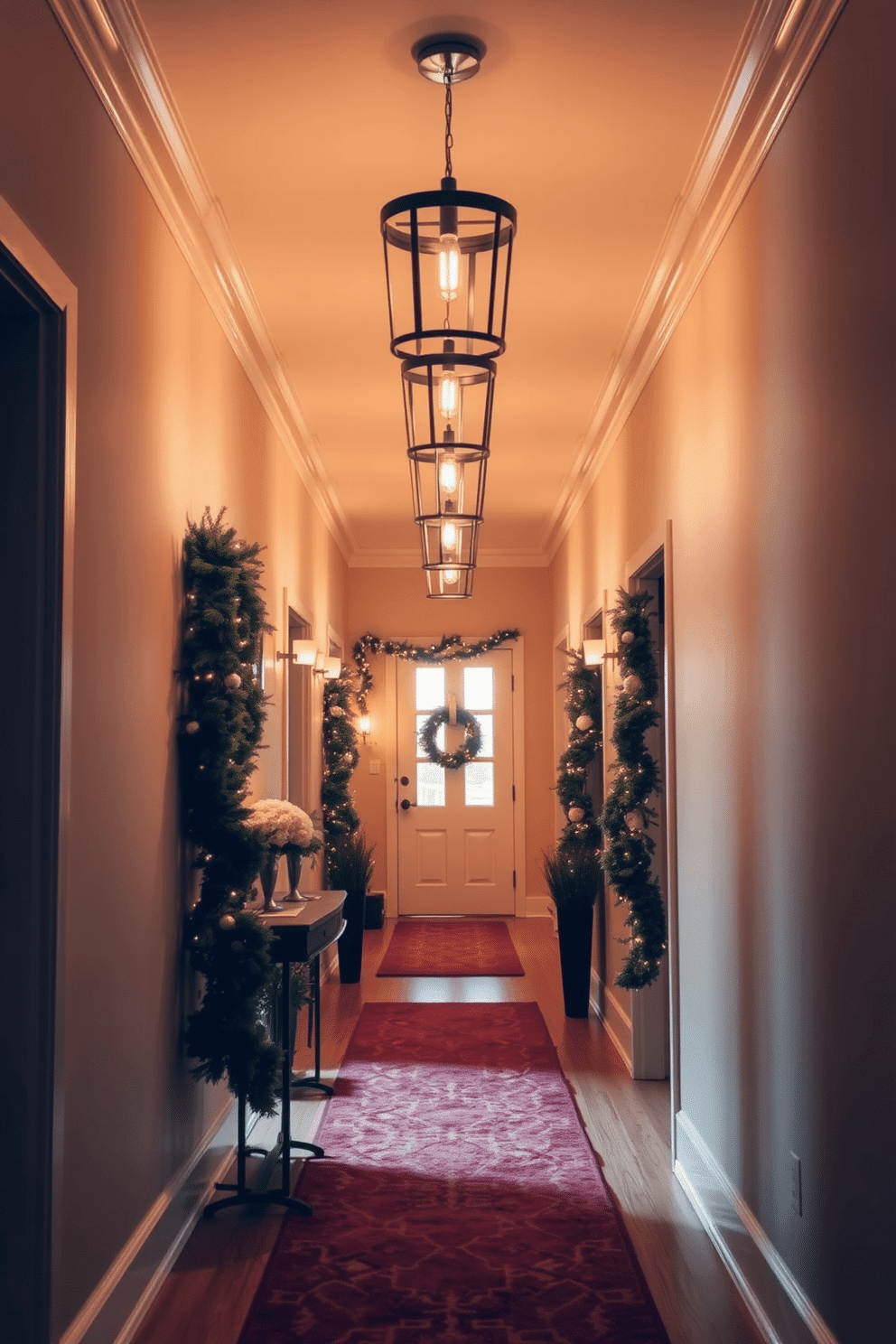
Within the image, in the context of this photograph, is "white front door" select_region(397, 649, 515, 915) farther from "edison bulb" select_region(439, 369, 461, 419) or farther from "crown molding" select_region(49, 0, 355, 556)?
"edison bulb" select_region(439, 369, 461, 419)

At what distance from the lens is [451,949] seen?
29.2 feet

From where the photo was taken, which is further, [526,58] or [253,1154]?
[253,1154]

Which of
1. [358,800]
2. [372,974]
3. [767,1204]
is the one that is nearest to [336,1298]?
[767,1204]

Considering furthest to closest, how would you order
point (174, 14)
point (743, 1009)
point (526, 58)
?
point (743, 1009) → point (526, 58) → point (174, 14)

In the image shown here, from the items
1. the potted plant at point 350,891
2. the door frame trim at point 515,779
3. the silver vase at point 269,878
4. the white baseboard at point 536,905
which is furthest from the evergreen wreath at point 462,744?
the silver vase at point 269,878

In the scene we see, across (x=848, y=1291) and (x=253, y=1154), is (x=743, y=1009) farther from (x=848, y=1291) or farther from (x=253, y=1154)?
(x=253, y=1154)

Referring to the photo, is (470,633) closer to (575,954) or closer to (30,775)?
(575,954)

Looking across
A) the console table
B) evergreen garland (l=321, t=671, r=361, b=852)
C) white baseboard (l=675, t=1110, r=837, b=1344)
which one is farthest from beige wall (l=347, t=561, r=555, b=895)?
white baseboard (l=675, t=1110, r=837, b=1344)

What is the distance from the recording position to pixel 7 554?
2.42 m

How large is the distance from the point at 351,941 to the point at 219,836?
4018 mm

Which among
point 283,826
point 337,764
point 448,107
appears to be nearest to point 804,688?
point 448,107

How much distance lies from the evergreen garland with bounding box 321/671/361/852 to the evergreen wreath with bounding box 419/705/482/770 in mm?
2148

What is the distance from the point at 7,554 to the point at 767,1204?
7.88 feet

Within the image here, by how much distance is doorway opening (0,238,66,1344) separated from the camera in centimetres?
234
